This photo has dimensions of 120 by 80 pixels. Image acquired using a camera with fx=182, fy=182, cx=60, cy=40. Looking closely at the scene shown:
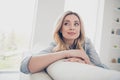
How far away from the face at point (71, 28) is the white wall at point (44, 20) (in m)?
1.39

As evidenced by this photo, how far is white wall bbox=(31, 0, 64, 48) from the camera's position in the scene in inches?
93.0

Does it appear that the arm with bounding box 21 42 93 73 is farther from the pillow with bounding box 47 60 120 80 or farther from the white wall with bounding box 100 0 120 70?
the white wall with bounding box 100 0 120 70

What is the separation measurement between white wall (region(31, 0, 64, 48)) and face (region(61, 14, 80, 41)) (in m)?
1.39

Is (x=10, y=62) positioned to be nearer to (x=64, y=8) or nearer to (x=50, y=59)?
(x=64, y=8)

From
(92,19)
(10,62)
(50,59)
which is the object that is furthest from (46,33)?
(50,59)

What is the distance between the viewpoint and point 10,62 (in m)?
2.71

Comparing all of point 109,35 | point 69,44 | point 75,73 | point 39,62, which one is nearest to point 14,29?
point 109,35

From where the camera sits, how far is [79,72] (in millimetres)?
571

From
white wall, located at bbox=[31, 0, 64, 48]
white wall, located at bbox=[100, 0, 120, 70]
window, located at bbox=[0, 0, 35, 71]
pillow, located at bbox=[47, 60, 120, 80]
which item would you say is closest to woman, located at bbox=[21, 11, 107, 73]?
pillow, located at bbox=[47, 60, 120, 80]

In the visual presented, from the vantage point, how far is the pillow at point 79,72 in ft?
1.67

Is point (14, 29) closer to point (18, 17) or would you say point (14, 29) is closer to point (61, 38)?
point (18, 17)

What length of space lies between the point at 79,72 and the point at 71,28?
1.27 ft

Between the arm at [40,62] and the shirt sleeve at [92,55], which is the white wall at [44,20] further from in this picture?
the arm at [40,62]

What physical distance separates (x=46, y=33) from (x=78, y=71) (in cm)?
185
